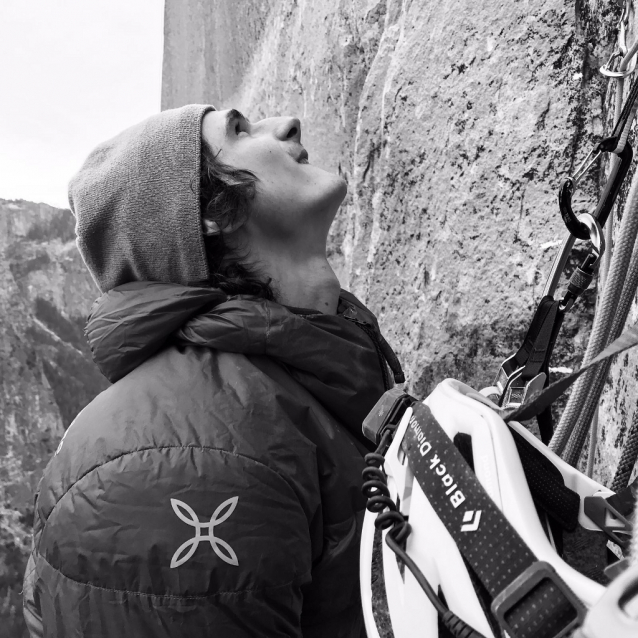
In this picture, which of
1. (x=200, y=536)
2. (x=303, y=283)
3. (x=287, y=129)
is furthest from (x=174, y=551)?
(x=287, y=129)

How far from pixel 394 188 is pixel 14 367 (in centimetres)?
2896

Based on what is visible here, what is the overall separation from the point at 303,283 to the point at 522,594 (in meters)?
1.28

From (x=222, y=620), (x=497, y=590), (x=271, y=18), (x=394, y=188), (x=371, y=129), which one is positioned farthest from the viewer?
(x=271, y=18)

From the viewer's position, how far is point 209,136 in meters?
1.73

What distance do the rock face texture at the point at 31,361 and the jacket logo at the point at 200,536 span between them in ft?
78.7

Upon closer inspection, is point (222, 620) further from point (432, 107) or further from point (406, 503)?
point (432, 107)

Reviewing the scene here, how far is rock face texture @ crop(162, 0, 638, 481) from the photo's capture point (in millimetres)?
1825

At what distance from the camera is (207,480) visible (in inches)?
44.2

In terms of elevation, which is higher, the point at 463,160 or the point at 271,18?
the point at 271,18

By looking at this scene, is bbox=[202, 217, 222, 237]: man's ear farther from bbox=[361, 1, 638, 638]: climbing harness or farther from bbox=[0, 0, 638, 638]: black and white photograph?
bbox=[361, 1, 638, 638]: climbing harness

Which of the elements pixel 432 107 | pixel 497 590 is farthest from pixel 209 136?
pixel 497 590

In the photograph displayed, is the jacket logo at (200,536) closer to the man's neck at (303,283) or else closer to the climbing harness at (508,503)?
the climbing harness at (508,503)

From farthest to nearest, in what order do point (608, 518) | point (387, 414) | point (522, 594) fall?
1. point (387, 414)
2. point (608, 518)
3. point (522, 594)

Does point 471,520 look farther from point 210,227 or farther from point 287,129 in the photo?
point 287,129
